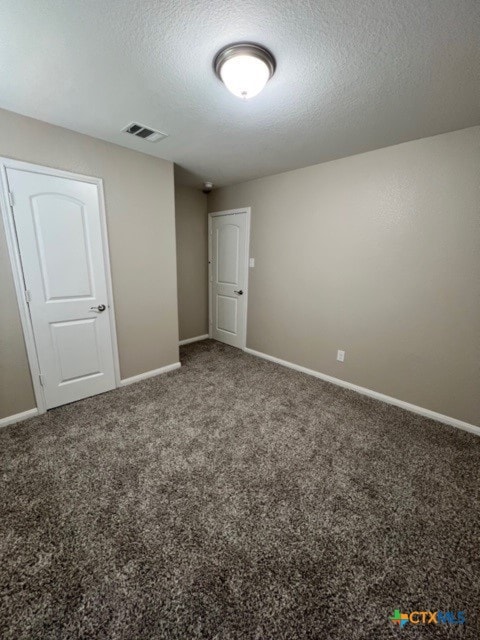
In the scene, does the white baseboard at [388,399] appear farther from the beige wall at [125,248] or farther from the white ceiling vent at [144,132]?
the white ceiling vent at [144,132]

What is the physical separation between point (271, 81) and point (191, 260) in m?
2.87

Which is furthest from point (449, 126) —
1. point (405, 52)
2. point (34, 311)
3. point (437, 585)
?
point (34, 311)

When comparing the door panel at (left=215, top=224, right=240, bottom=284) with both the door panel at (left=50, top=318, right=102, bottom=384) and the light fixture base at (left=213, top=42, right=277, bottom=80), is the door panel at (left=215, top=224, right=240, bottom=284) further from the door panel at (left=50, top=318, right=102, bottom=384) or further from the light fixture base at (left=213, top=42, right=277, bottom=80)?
the light fixture base at (left=213, top=42, right=277, bottom=80)

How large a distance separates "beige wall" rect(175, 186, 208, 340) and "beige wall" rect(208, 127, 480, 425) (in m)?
0.95

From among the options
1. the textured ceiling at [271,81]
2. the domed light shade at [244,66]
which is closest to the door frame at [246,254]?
the textured ceiling at [271,81]

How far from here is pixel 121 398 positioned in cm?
266

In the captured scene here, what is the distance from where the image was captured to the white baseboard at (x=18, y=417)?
2.19m

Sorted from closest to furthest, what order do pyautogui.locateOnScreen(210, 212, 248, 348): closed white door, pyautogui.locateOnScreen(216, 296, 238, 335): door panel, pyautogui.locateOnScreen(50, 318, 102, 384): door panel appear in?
pyautogui.locateOnScreen(50, 318, 102, 384): door panel → pyautogui.locateOnScreen(210, 212, 248, 348): closed white door → pyautogui.locateOnScreen(216, 296, 238, 335): door panel

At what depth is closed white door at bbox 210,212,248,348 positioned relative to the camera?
12.4 ft

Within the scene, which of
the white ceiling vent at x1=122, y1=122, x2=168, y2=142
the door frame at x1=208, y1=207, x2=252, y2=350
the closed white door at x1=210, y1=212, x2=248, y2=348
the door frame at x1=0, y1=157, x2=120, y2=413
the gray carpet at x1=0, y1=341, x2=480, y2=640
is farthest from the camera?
the closed white door at x1=210, y1=212, x2=248, y2=348

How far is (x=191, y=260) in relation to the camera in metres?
4.18

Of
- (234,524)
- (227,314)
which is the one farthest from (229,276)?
(234,524)

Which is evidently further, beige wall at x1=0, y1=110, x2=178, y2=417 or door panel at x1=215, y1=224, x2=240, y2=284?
door panel at x1=215, y1=224, x2=240, y2=284

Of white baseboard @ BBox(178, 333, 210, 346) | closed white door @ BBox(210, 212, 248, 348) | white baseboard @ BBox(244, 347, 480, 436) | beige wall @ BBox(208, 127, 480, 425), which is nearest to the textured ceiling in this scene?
beige wall @ BBox(208, 127, 480, 425)
